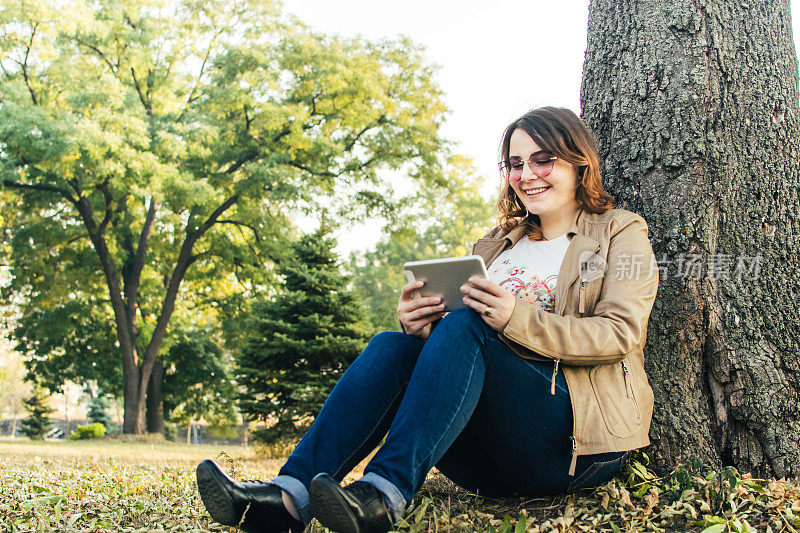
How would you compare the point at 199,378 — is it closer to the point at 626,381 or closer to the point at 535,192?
the point at 535,192

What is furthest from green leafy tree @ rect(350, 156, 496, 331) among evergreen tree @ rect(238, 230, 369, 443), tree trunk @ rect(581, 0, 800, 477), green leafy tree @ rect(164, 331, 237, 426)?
tree trunk @ rect(581, 0, 800, 477)

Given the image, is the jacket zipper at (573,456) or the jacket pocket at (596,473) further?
the jacket pocket at (596,473)

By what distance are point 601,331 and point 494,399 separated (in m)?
0.39

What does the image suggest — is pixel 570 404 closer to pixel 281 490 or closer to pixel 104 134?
pixel 281 490

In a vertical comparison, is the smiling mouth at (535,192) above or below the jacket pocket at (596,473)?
above

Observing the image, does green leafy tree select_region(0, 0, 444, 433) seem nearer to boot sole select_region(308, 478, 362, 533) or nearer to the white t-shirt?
the white t-shirt

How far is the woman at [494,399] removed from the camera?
1896 millimetres

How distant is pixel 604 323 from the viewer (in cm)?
211

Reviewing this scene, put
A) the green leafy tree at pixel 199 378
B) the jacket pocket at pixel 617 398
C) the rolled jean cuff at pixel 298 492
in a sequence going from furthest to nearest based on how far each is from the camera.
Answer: the green leafy tree at pixel 199 378, the jacket pocket at pixel 617 398, the rolled jean cuff at pixel 298 492

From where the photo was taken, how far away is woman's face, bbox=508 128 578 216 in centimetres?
257

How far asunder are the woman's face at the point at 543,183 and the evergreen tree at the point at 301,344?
24.6 feet

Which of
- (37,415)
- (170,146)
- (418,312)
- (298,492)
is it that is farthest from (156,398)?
(298,492)

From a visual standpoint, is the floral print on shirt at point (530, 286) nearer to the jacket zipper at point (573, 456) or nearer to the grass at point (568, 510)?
the jacket zipper at point (573, 456)

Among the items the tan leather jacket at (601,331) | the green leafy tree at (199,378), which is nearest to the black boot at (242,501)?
the tan leather jacket at (601,331)
